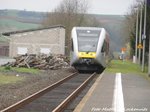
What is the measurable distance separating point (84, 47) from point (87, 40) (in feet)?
1.92

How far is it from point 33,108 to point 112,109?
9.47 ft

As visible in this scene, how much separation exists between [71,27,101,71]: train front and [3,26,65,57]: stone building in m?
44.5

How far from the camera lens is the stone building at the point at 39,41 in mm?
84812

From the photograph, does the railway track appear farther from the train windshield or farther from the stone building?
the stone building

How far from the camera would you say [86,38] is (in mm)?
39594

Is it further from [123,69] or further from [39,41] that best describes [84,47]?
[39,41]

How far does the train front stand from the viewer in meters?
39.0

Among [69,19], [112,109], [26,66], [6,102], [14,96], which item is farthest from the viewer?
[69,19]

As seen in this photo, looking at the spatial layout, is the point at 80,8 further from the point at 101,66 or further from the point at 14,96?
the point at 14,96

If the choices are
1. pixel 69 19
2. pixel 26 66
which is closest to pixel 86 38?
pixel 26 66

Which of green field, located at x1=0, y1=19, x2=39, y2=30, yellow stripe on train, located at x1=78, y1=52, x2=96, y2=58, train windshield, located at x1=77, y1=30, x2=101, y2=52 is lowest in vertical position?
yellow stripe on train, located at x1=78, y1=52, x2=96, y2=58

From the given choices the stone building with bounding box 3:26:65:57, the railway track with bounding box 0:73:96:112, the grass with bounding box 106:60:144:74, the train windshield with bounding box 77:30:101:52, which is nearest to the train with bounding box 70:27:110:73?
the train windshield with bounding box 77:30:101:52

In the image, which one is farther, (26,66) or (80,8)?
(80,8)

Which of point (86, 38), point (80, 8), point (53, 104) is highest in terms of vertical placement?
point (80, 8)
